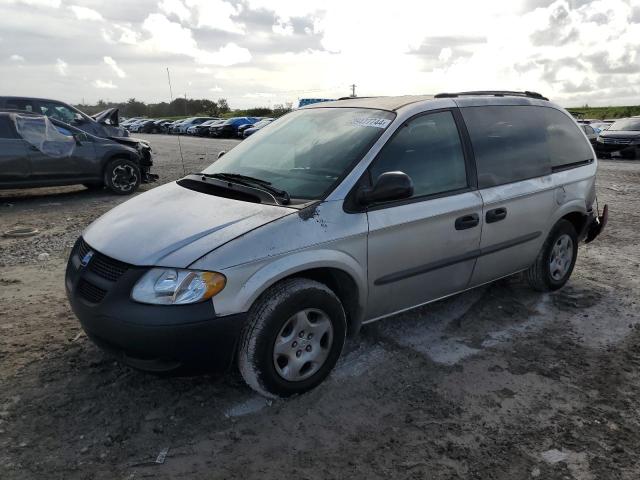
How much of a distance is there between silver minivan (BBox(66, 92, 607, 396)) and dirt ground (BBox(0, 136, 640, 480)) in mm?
329

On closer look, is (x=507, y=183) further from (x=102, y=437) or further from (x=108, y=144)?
(x=108, y=144)

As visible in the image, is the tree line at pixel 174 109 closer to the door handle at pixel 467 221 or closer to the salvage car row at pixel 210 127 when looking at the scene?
the salvage car row at pixel 210 127

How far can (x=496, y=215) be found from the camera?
405 cm

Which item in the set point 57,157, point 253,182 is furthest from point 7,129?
point 253,182

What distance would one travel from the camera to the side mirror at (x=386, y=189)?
10.6 feet

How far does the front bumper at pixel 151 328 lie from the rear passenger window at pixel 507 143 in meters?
2.24

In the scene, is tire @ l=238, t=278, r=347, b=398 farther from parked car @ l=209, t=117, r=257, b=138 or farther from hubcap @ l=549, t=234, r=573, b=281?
parked car @ l=209, t=117, r=257, b=138

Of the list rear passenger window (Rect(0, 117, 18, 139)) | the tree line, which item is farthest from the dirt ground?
the tree line

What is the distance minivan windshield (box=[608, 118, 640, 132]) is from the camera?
19.5 meters

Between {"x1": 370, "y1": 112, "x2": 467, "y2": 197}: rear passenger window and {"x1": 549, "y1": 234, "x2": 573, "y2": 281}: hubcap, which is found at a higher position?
{"x1": 370, "y1": 112, "x2": 467, "y2": 197}: rear passenger window

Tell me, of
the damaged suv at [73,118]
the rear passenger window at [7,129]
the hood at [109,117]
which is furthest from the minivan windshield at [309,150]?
the hood at [109,117]

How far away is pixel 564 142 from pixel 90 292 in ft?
13.3

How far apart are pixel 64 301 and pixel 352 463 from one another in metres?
3.12

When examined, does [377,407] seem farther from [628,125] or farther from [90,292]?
[628,125]
